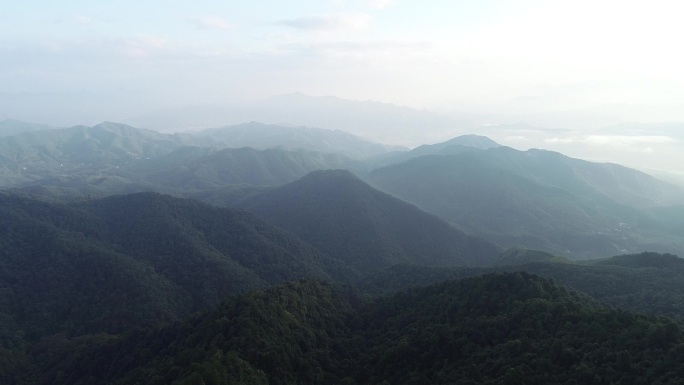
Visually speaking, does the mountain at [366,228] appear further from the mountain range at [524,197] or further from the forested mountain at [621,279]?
the forested mountain at [621,279]

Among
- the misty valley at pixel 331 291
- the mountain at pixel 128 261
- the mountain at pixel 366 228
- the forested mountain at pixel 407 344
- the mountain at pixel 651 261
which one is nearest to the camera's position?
the forested mountain at pixel 407 344

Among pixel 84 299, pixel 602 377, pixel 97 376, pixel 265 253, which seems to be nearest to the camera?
pixel 602 377

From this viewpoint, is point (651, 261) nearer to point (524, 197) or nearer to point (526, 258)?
point (526, 258)

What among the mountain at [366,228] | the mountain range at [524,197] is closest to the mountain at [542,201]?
the mountain range at [524,197]

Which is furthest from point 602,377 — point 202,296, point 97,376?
point 202,296

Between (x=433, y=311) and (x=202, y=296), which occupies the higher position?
(x=433, y=311)

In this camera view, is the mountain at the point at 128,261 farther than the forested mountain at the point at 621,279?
Yes

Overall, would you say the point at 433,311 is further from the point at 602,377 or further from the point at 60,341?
the point at 60,341
